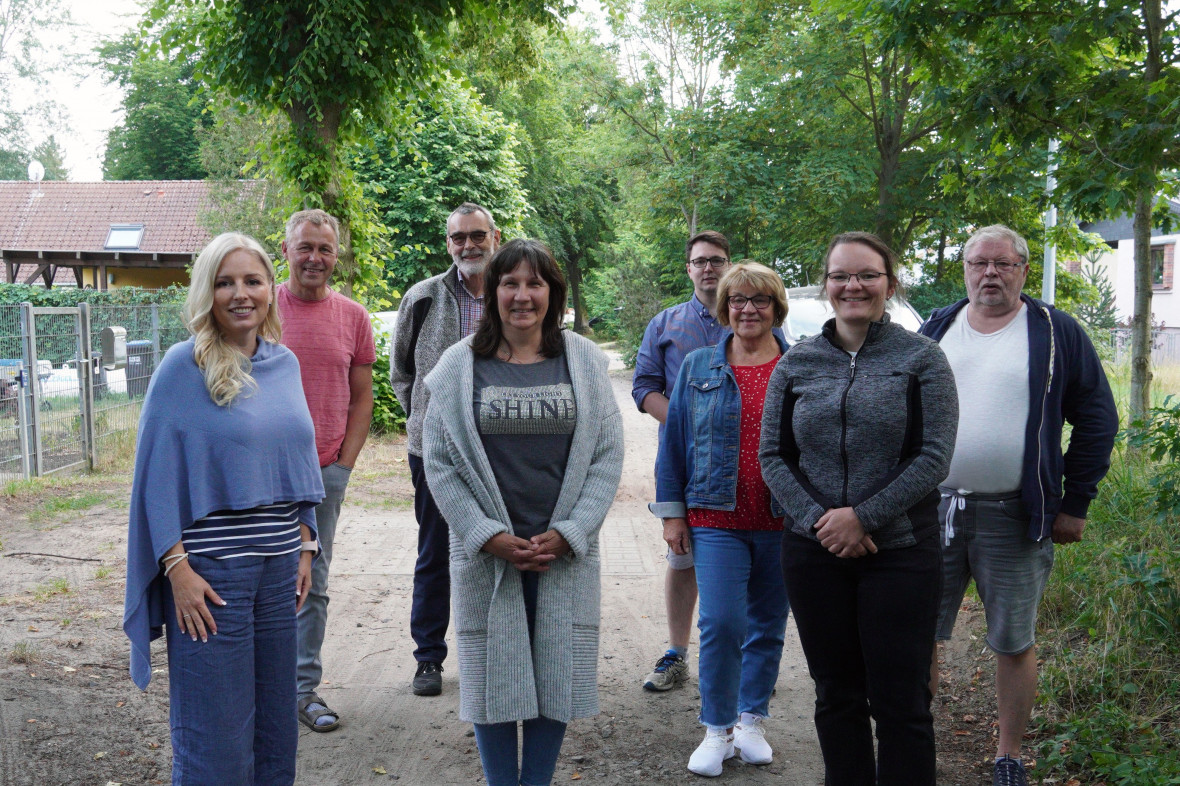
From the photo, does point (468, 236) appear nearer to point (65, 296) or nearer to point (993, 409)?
point (993, 409)

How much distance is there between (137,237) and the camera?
112ft

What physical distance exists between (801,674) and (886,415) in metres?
2.65

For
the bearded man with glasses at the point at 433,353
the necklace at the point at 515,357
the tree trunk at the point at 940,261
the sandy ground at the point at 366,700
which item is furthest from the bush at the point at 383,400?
the tree trunk at the point at 940,261

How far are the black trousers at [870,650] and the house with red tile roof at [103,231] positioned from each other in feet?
107

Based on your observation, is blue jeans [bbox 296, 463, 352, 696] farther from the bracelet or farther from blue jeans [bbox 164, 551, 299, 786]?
the bracelet

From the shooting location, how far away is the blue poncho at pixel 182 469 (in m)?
2.96

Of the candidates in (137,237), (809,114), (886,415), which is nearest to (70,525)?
(886,415)

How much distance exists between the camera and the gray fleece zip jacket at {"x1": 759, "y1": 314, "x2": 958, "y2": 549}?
130 inches

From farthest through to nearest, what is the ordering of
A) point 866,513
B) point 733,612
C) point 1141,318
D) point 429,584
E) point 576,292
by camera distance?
point 576,292
point 1141,318
point 429,584
point 733,612
point 866,513

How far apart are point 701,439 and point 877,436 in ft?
3.61

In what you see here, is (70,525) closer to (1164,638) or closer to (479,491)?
(479,491)

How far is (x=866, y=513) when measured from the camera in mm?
3268

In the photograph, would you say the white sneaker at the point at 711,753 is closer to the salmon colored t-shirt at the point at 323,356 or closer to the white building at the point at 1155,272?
the salmon colored t-shirt at the point at 323,356

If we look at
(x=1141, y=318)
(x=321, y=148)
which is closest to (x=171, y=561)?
(x=1141, y=318)
